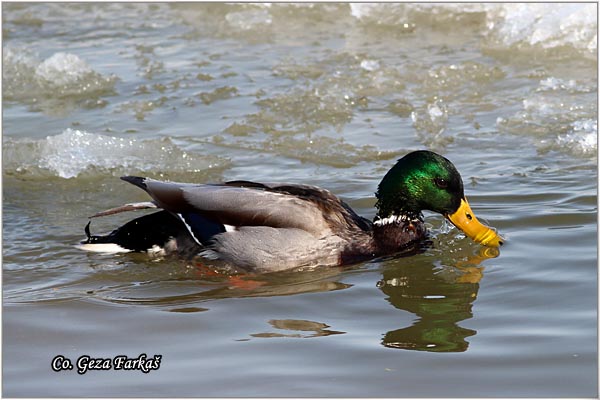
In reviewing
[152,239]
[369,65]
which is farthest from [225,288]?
[369,65]

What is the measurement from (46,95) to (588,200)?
5.51 metres

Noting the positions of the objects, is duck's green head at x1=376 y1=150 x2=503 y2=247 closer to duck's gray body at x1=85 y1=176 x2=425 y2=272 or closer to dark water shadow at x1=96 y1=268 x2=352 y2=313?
duck's gray body at x1=85 y1=176 x2=425 y2=272

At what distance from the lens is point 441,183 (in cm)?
596

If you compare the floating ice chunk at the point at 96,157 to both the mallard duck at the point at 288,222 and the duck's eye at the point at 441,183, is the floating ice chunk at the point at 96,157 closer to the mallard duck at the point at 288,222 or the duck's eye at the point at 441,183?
the mallard duck at the point at 288,222

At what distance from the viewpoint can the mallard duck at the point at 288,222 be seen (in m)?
5.76

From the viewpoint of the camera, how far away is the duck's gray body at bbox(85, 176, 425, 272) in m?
5.75

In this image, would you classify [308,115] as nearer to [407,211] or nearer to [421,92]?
[421,92]

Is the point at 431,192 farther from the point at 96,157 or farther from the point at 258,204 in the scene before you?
the point at 96,157

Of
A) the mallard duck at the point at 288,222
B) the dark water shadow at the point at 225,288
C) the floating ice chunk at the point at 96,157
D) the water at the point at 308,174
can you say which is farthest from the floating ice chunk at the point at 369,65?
the dark water shadow at the point at 225,288

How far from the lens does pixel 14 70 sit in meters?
10.0

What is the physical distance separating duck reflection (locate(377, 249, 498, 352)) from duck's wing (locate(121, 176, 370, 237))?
476 millimetres

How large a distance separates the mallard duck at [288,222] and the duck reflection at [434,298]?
27 centimetres

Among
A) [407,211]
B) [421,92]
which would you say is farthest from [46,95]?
[407,211]

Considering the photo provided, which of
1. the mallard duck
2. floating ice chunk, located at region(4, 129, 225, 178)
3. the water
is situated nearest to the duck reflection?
the water
